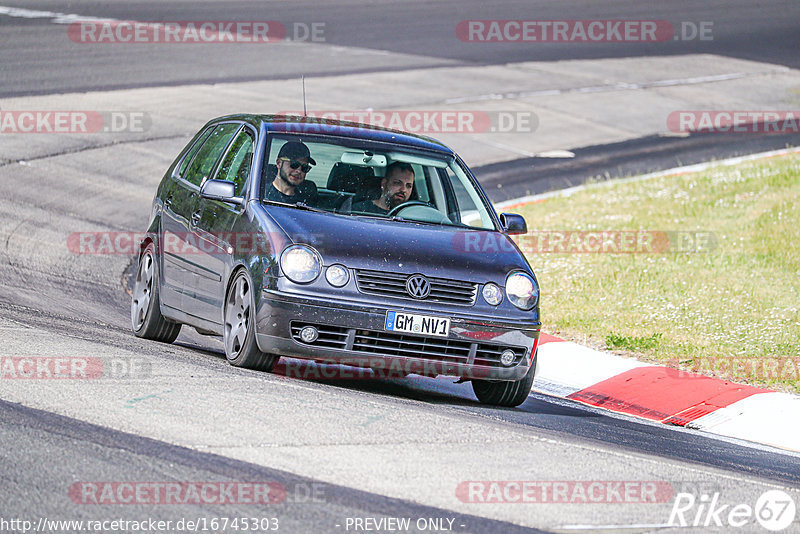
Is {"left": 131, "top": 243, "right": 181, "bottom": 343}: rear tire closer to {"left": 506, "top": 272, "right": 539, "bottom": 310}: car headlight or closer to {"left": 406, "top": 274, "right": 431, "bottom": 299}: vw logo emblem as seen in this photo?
{"left": 406, "top": 274, "right": 431, "bottom": 299}: vw logo emblem

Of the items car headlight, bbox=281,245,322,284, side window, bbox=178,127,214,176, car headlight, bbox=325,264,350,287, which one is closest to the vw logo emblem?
car headlight, bbox=325,264,350,287

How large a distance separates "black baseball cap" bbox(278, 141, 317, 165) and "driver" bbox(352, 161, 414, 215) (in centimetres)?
49

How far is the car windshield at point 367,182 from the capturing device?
28.2ft

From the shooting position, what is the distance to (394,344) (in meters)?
7.81

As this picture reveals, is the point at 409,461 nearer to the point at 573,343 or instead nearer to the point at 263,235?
the point at 263,235

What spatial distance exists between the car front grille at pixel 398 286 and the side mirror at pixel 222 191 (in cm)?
115

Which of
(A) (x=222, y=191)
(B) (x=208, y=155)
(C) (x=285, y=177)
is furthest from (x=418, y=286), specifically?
(B) (x=208, y=155)

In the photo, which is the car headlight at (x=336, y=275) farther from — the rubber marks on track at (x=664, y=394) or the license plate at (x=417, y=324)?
the rubber marks on track at (x=664, y=394)

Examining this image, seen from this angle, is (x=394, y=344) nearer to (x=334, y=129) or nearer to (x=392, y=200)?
(x=392, y=200)

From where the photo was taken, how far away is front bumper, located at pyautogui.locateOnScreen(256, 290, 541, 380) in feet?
25.2

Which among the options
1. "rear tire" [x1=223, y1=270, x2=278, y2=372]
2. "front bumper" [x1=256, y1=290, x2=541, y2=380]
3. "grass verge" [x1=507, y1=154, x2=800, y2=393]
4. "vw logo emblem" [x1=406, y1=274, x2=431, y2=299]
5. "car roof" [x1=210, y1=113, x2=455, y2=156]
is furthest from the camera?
"grass verge" [x1=507, y1=154, x2=800, y2=393]

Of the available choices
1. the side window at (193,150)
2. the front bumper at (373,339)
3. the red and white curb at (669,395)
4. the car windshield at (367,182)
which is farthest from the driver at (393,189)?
the red and white curb at (669,395)

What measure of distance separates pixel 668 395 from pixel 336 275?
2990mm

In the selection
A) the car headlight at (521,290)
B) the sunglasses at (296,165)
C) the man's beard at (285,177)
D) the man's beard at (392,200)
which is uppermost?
the sunglasses at (296,165)
